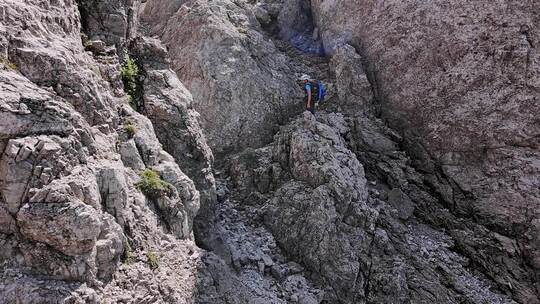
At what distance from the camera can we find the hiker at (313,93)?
25.6 meters

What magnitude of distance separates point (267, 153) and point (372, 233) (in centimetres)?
719

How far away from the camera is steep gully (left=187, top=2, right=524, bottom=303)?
17906 mm

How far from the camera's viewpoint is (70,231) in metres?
9.91

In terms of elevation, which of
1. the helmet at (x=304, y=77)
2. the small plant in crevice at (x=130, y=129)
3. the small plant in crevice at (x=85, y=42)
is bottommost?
the small plant in crevice at (x=130, y=129)

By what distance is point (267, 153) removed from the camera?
22.7 m

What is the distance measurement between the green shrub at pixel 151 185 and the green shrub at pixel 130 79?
375cm

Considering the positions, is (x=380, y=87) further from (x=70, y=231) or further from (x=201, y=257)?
(x=70, y=231)

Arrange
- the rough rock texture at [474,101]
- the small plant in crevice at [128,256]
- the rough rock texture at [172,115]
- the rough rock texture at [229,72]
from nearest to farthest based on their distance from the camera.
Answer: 1. the small plant in crevice at [128,256]
2. the rough rock texture at [172,115]
3. the rough rock texture at [474,101]
4. the rough rock texture at [229,72]

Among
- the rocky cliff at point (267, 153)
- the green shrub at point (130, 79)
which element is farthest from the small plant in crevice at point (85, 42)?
the green shrub at point (130, 79)

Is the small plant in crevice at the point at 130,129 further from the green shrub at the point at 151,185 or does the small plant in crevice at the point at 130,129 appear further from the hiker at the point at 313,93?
the hiker at the point at 313,93

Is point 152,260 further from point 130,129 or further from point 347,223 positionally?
point 347,223

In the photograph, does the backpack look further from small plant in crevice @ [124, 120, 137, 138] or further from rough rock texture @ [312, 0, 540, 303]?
small plant in crevice @ [124, 120, 137, 138]

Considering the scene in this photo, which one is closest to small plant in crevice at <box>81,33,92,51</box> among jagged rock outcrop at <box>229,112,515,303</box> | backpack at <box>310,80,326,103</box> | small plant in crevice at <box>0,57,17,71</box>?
small plant in crevice at <box>0,57,17,71</box>

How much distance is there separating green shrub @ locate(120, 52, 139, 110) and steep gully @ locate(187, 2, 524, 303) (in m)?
6.13
